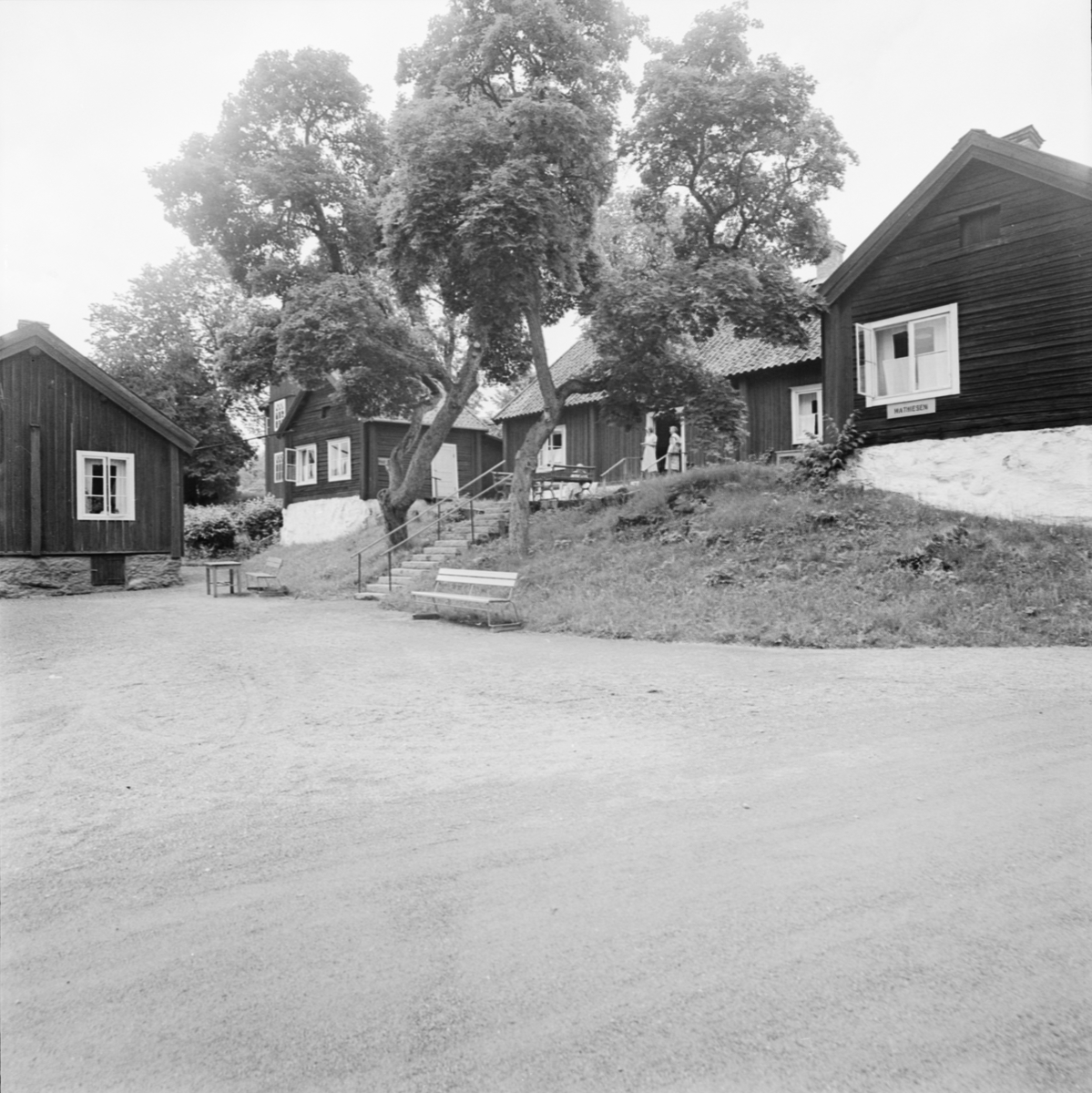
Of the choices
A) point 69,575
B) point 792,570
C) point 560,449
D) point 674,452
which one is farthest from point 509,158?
point 69,575

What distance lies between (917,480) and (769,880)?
14.3 m

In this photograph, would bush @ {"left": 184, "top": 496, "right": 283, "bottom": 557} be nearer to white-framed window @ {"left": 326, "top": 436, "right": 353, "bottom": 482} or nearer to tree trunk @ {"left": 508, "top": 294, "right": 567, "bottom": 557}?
white-framed window @ {"left": 326, "top": 436, "right": 353, "bottom": 482}

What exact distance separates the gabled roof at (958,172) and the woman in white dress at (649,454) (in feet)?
26.8

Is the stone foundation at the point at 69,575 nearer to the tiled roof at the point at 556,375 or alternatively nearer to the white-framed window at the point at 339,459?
the white-framed window at the point at 339,459

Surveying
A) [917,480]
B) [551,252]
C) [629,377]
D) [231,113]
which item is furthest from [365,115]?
[917,480]

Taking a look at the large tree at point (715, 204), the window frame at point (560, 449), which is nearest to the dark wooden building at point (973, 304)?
the large tree at point (715, 204)

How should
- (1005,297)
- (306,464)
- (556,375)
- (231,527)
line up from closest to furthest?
1. (1005,297)
2. (556,375)
3. (306,464)
4. (231,527)

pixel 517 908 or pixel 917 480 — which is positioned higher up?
pixel 917 480

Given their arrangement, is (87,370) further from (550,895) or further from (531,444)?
(550,895)

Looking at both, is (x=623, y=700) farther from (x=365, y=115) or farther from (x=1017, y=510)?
(x=365, y=115)

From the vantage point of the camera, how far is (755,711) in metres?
6.21

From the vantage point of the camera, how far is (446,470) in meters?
31.8

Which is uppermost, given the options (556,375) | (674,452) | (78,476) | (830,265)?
(830,265)

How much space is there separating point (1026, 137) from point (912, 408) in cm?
656
